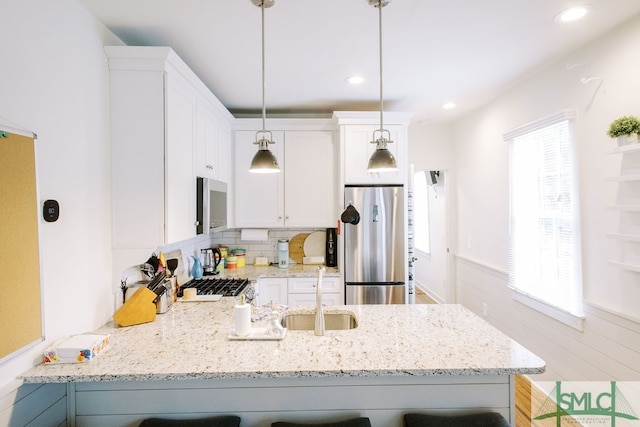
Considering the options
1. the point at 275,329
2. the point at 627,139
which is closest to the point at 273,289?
the point at 275,329

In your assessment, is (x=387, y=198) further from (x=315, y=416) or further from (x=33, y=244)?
(x=33, y=244)

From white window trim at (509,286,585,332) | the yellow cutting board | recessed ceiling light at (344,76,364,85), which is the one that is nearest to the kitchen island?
white window trim at (509,286,585,332)

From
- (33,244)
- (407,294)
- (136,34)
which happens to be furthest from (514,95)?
(33,244)

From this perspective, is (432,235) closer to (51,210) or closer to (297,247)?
(297,247)

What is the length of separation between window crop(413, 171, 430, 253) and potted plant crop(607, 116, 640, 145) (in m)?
4.05

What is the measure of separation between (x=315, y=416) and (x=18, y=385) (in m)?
1.23

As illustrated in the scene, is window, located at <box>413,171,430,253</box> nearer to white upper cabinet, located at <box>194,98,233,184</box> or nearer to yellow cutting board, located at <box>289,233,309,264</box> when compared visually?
yellow cutting board, located at <box>289,233,309,264</box>

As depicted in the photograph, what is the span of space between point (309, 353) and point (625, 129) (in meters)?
2.13

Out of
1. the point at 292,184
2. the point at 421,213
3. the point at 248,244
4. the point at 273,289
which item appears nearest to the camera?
the point at 273,289

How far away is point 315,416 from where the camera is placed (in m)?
1.40

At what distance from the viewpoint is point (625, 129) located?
177 centimetres

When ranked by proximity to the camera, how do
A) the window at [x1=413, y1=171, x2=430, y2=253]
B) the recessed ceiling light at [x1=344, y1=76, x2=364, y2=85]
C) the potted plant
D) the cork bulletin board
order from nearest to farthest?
the cork bulletin board, the potted plant, the recessed ceiling light at [x1=344, y1=76, x2=364, y2=85], the window at [x1=413, y1=171, x2=430, y2=253]

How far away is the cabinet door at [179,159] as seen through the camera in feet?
6.34

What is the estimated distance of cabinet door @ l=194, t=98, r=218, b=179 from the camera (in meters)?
2.46
